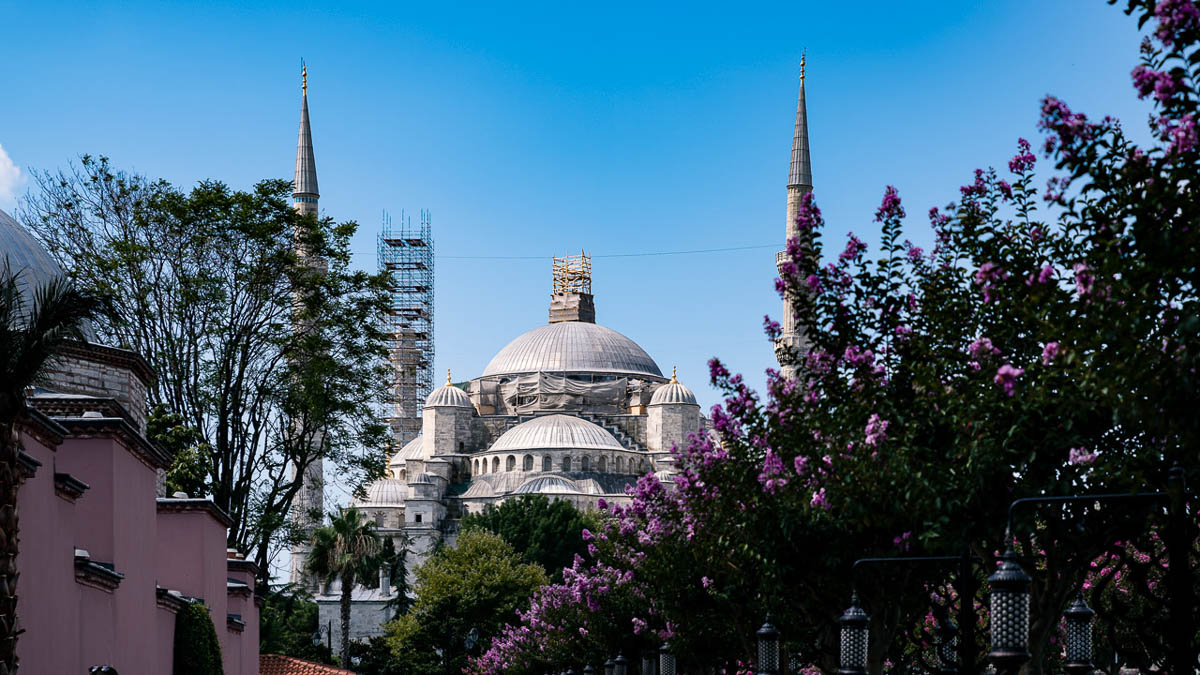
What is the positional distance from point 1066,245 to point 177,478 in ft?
63.5

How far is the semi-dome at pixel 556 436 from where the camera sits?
313 feet

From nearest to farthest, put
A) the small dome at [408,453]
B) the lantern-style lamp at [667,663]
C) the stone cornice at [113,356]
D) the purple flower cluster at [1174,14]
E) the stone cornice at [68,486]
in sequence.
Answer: the purple flower cluster at [1174,14] → the stone cornice at [68,486] → the stone cornice at [113,356] → the lantern-style lamp at [667,663] → the small dome at [408,453]

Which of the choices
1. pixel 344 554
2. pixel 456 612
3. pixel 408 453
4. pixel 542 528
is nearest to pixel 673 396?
pixel 408 453

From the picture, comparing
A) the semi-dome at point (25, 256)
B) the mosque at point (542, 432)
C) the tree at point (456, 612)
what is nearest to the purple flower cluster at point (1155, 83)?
the semi-dome at point (25, 256)

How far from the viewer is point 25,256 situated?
771 inches

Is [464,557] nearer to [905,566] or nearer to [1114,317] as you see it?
[905,566]

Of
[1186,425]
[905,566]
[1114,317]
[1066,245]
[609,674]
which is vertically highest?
[1066,245]

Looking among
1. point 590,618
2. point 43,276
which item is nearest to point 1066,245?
point 43,276

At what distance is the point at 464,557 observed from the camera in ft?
189

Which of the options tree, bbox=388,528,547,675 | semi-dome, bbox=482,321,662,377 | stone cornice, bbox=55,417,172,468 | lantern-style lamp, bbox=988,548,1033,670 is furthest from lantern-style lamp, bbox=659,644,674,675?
semi-dome, bbox=482,321,662,377

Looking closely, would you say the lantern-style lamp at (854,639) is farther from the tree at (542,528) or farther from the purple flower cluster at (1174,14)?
the tree at (542,528)

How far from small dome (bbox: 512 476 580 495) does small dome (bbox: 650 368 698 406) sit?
1286 centimetres

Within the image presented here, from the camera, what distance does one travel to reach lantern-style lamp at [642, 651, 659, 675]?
1048 inches

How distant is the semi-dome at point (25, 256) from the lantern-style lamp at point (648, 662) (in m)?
11.9
